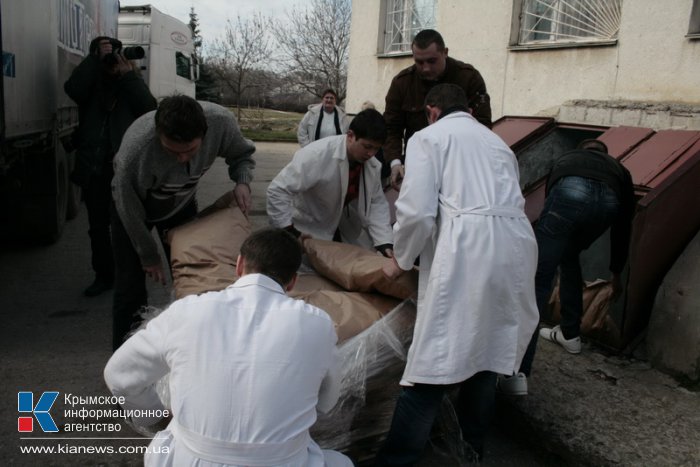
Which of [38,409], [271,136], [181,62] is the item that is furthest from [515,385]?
[271,136]

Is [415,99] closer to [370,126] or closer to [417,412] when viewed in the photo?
[370,126]

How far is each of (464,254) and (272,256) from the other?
2.89ft

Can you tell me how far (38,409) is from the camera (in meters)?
3.14

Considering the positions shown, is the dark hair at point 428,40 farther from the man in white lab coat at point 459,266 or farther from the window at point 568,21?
the window at point 568,21

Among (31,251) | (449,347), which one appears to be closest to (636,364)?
(449,347)

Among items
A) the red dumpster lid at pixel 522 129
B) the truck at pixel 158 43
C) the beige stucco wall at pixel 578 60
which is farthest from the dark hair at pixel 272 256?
the truck at pixel 158 43

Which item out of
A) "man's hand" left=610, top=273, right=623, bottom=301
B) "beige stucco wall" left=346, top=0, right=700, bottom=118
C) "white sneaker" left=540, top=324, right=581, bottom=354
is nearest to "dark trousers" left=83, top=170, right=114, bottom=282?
"white sneaker" left=540, top=324, right=581, bottom=354

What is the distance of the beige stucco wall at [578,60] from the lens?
493 cm

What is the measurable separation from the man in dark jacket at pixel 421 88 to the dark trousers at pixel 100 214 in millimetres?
2077

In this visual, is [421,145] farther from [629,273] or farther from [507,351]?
[629,273]

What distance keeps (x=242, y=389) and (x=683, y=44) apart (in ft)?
15.7

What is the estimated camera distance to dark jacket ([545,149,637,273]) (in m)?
3.53

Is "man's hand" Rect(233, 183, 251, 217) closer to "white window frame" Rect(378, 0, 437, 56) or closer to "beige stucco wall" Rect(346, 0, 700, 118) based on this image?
"beige stucco wall" Rect(346, 0, 700, 118)

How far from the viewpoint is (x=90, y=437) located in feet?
9.69
